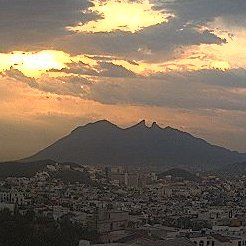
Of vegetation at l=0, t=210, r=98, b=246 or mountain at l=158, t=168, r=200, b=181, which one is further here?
mountain at l=158, t=168, r=200, b=181

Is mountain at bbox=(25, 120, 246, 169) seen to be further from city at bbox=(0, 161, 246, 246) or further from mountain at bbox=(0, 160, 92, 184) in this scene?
mountain at bbox=(0, 160, 92, 184)

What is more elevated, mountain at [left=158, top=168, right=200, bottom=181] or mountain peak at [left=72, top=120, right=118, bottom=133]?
mountain peak at [left=72, top=120, right=118, bottom=133]

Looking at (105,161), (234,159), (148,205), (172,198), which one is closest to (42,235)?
(148,205)

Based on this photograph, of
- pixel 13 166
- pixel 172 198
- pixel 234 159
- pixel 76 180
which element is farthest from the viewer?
pixel 234 159

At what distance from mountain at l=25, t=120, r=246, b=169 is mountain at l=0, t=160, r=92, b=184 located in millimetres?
46145

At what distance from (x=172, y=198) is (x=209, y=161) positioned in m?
112

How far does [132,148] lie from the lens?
161875mm

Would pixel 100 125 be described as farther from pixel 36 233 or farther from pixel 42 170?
pixel 36 233

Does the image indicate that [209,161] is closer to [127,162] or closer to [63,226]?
[127,162]

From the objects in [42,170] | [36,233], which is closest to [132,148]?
[42,170]

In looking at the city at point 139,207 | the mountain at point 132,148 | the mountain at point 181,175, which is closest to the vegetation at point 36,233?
the city at point 139,207

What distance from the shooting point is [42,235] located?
2544cm

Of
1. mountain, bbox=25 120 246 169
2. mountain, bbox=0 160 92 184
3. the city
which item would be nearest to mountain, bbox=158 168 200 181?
the city

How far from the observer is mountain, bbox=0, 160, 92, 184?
81450 mm
